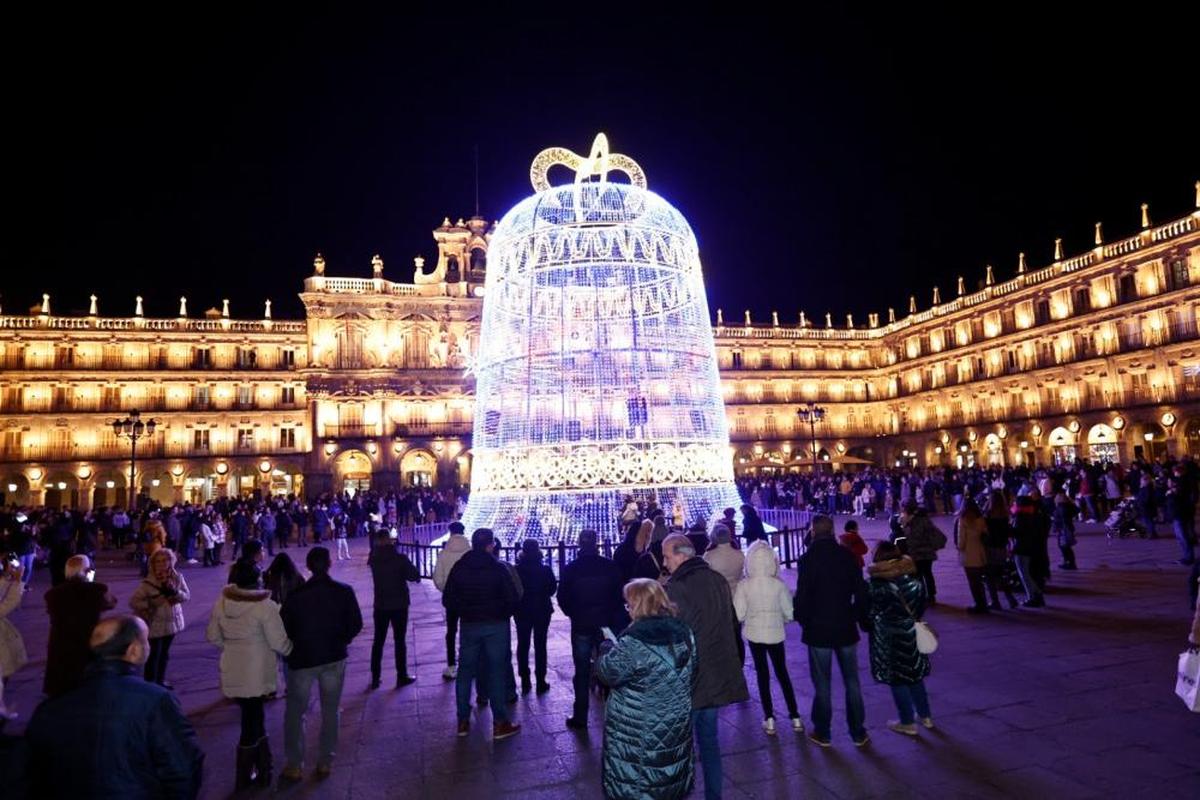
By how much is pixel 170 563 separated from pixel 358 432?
121 ft

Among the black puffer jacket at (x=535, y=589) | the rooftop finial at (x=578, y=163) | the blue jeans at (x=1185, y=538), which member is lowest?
the blue jeans at (x=1185, y=538)

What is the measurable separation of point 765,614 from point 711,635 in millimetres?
1277

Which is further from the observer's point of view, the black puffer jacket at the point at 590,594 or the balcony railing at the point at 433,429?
the balcony railing at the point at 433,429

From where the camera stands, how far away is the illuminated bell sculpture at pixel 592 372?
40.1ft

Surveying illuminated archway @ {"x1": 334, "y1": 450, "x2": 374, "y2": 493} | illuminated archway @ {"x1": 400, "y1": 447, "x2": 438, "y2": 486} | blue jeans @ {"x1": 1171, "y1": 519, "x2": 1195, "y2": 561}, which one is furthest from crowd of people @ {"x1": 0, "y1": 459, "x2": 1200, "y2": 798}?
illuminated archway @ {"x1": 334, "y1": 450, "x2": 374, "y2": 493}

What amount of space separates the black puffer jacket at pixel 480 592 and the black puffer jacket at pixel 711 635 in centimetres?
184

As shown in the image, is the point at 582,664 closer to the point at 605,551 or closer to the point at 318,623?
the point at 318,623

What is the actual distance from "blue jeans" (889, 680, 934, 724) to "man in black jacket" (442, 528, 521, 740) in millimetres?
2834

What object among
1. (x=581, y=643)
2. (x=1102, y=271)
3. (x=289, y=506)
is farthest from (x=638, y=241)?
(x=1102, y=271)

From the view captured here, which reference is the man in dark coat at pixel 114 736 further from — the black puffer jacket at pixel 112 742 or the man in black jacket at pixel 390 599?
the man in black jacket at pixel 390 599

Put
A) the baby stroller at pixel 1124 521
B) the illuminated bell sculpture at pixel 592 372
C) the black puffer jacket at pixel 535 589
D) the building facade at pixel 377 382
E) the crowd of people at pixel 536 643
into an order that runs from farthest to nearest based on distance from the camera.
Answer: the building facade at pixel 377 382, the baby stroller at pixel 1124 521, the illuminated bell sculpture at pixel 592 372, the black puffer jacket at pixel 535 589, the crowd of people at pixel 536 643

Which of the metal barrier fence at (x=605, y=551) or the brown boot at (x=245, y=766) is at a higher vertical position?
the metal barrier fence at (x=605, y=551)

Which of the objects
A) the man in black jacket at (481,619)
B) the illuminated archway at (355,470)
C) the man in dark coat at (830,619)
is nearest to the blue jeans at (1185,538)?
the man in dark coat at (830,619)

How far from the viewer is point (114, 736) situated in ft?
8.40
